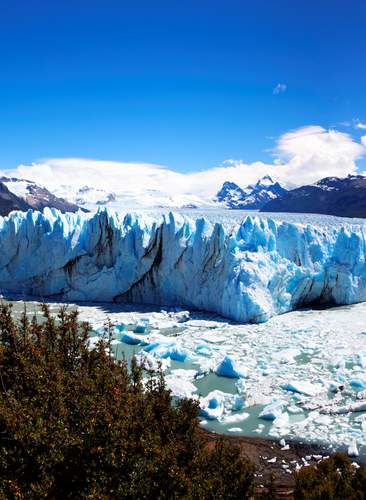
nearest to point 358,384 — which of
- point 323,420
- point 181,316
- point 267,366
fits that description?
point 323,420

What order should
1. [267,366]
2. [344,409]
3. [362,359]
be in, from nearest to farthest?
[344,409] < [267,366] < [362,359]

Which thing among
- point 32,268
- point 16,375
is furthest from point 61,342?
point 32,268

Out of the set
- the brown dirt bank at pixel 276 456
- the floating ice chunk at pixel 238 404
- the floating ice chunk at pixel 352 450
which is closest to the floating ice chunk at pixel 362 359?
the floating ice chunk at pixel 238 404

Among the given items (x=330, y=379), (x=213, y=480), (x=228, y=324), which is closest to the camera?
(x=213, y=480)

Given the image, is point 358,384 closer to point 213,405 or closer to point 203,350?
point 213,405

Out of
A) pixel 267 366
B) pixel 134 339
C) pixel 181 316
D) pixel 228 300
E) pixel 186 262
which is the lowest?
pixel 267 366

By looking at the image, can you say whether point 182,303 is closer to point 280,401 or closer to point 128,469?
point 280,401

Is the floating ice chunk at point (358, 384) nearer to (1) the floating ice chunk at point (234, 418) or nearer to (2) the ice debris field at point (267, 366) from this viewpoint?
(2) the ice debris field at point (267, 366)
